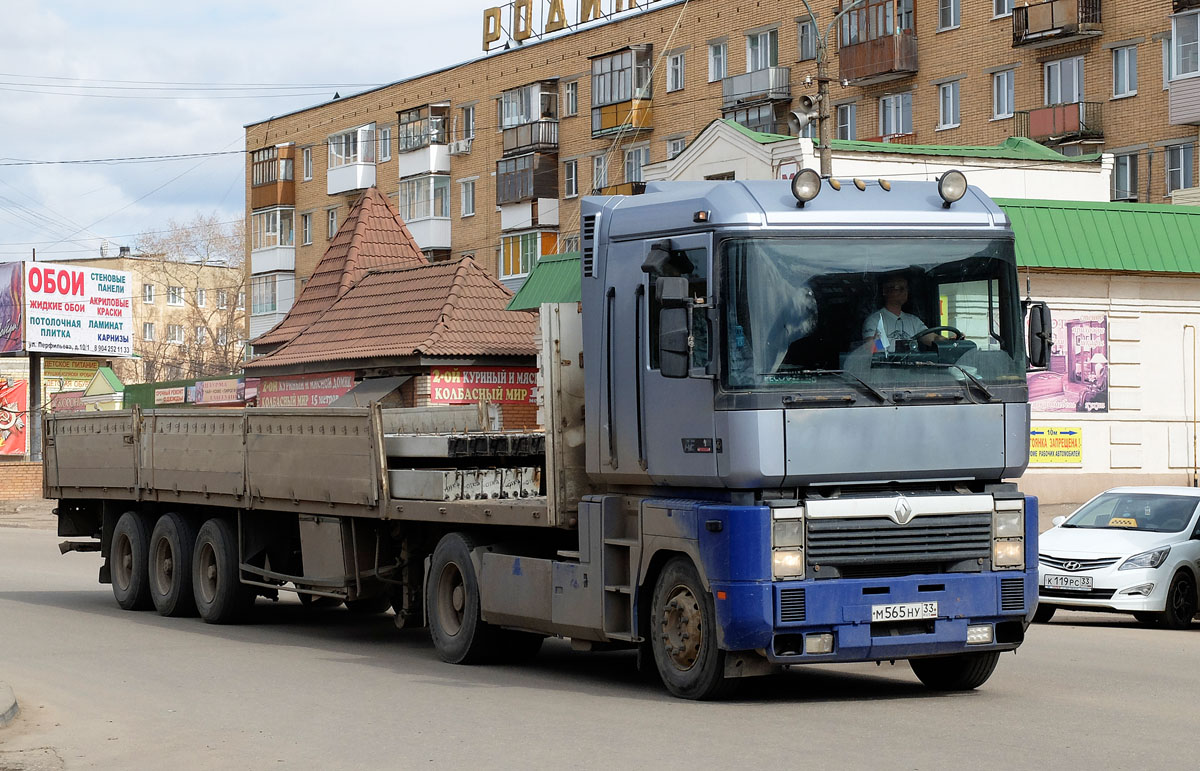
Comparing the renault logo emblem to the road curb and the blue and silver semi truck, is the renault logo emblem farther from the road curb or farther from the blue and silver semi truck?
the road curb

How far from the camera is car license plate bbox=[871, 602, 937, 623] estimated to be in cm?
974

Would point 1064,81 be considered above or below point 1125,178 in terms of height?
above

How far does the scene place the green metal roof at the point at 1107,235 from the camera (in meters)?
28.7

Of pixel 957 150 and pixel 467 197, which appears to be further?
pixel 467 197

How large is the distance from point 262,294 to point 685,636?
6752 centimetres

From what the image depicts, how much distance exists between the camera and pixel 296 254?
7450 cm

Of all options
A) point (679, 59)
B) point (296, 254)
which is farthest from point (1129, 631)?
point (296, 254)

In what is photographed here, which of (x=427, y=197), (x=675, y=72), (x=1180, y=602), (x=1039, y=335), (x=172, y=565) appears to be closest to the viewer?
(x=1039, y=335)

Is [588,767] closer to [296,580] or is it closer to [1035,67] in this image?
[296,580]

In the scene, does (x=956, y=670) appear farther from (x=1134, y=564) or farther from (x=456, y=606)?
(x=1134, y=564)

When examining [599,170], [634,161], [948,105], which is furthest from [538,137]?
[948,105]

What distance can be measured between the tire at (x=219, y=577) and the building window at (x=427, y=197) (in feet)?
165

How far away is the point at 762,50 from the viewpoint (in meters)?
54.1

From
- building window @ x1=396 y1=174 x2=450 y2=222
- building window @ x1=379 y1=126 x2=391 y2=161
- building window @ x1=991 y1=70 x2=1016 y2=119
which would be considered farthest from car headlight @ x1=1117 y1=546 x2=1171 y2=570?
building window @ x1=379 y1=126 x2=391 y2=161
